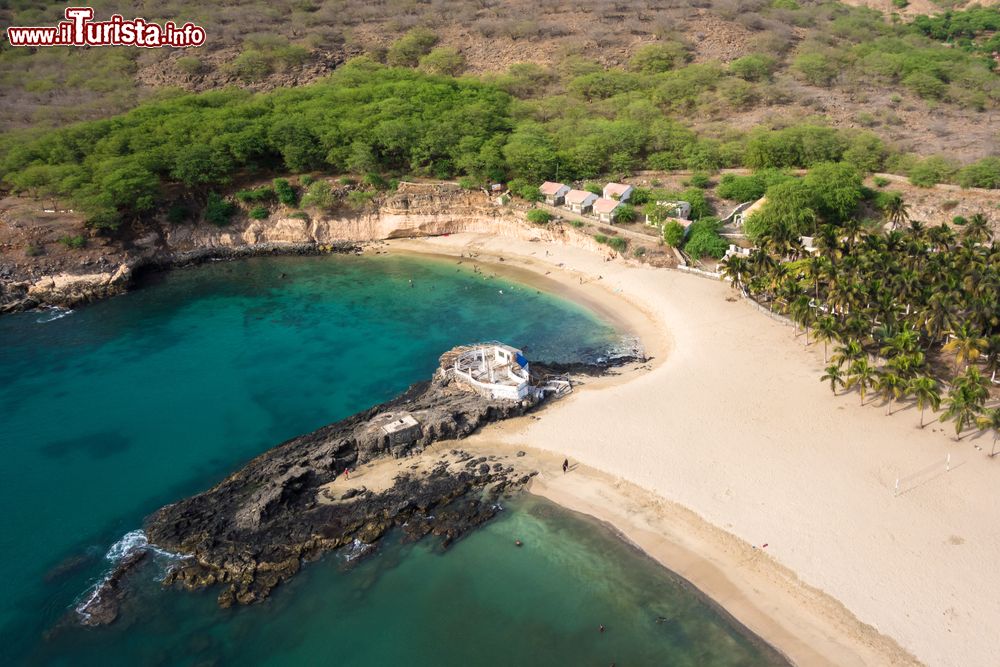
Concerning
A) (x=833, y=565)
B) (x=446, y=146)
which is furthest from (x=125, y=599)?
(x=446, y=146)

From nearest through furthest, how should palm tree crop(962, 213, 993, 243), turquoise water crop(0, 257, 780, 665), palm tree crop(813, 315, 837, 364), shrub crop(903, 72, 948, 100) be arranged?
1. turquoise water crop(0, 257, 780, 665)
2. palm tree crop(813, 315, 837, 364)
3. palm tree crop(962, 213, 993, 243)
4. shrub crop(903, 72, 948, 100)

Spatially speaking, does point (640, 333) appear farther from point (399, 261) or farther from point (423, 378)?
point (399, 261)

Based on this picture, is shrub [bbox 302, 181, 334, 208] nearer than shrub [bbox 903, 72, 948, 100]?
Yes

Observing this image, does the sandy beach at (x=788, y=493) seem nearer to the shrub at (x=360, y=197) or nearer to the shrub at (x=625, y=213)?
the shrub at (x=625, y=213)

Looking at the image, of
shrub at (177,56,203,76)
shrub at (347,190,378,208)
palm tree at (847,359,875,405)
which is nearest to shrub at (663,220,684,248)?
palm tree at (847,359,875,405)

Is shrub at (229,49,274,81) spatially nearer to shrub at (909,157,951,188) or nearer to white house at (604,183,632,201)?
white house at (604,183,632,201)

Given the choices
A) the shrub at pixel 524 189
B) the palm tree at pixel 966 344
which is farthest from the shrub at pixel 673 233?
the palm tree at pixel 966 344
